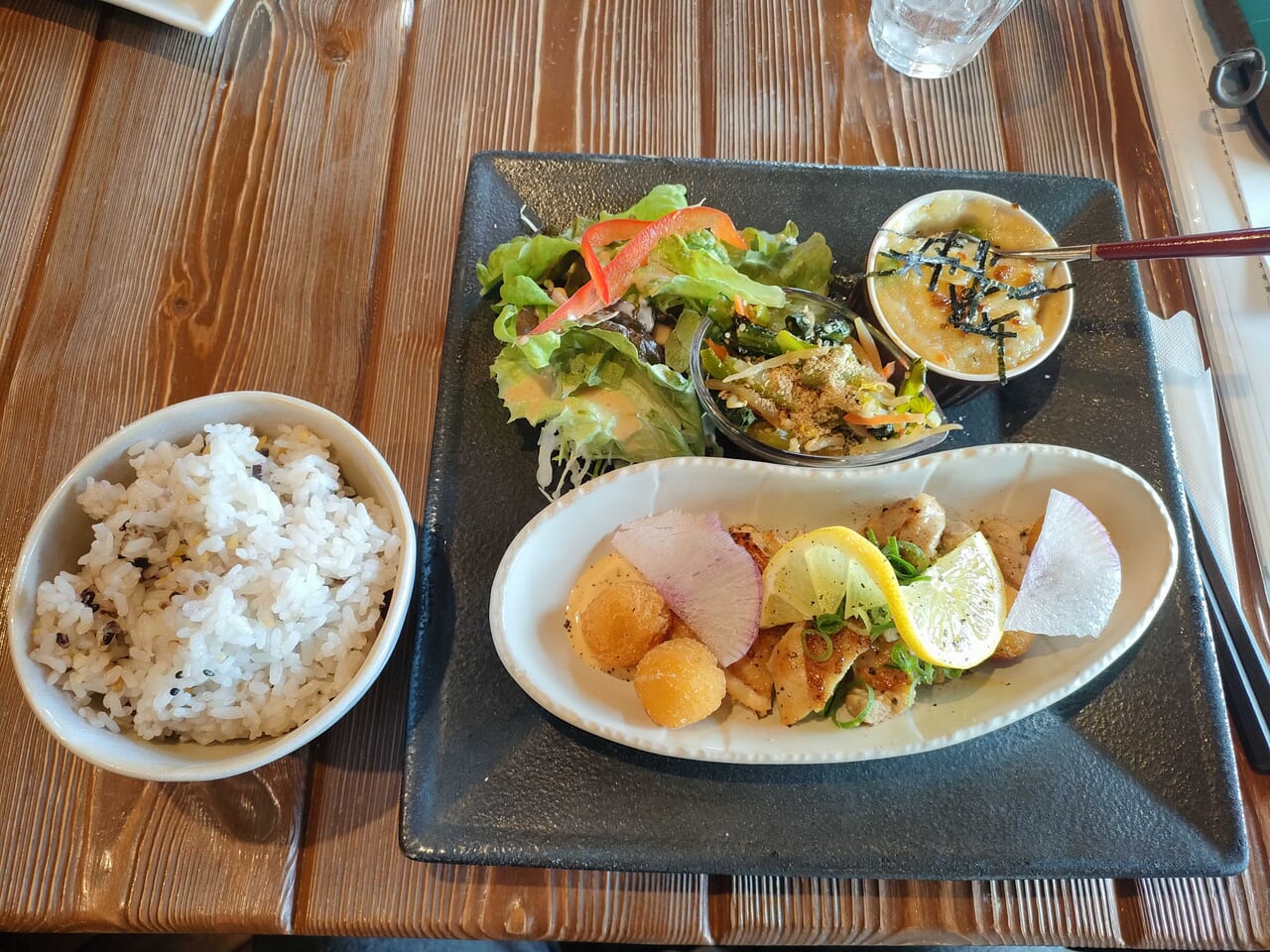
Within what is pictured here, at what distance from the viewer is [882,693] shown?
1.30 meters

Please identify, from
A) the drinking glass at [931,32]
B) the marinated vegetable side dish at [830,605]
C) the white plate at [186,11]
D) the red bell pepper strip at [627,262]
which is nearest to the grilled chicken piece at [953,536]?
the marinated vegetable side dish at [830,605]

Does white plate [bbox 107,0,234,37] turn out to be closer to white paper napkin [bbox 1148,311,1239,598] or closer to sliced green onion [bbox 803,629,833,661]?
sliced green onion [bbox 803,629,833,661]

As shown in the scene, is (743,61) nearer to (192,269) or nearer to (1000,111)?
(1000,111)

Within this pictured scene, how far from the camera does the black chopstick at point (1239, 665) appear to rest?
58.5 inches

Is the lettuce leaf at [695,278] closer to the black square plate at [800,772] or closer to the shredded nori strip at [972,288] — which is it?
the shredded nori strip at [972,288]

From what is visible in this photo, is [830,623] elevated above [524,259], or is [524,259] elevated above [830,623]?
[524,259]

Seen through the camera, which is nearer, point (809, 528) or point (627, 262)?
point (809, 528)

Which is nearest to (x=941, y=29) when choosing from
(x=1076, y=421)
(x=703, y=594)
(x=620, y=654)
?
(x=1076, y=421)

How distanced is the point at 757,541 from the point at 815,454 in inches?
8.9

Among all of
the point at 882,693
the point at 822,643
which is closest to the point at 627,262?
the point at 822,643

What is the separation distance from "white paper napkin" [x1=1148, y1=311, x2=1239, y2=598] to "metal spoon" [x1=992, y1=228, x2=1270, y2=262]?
26cm

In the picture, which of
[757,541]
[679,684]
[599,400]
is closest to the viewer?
[679,684]

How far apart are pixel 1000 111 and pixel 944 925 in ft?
6.37

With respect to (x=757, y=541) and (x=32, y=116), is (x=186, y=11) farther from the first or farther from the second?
(x=757, y=541)
